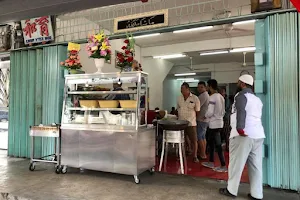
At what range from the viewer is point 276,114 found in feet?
11.1

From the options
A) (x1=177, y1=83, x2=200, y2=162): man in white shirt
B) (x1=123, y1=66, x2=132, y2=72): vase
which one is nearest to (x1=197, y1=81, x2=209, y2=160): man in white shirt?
(x1=177, y1=83, x2=200, y2=162): man in white shirt

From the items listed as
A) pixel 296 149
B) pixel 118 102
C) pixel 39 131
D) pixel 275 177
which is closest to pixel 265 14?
pixel 296 149

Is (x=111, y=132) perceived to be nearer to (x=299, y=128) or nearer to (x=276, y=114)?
(x=276, y=114)

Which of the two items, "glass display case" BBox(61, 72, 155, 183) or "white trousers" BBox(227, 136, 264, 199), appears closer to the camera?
"white trousers" BBox(227, 136, 264, 199)

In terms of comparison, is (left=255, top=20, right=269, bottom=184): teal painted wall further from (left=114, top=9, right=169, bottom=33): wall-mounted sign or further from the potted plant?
the potted plant

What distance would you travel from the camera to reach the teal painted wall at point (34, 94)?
5.02 metres

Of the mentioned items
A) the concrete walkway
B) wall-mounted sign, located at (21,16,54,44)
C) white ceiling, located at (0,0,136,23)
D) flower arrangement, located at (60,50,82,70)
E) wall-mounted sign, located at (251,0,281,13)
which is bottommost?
the concrete walkway

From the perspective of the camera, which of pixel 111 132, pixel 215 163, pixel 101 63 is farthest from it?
pixel 215 163

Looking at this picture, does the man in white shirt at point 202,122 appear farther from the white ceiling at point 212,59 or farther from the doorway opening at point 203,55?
the white ceiling at point 212,59

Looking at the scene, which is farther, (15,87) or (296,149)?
Answer: (15,87)

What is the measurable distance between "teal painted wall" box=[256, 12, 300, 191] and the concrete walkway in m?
0.29

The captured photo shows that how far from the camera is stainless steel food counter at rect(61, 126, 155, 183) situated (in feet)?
12.0

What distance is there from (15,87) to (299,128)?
18.6ft

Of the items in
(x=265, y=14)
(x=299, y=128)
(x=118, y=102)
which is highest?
(x=265, y=14)
